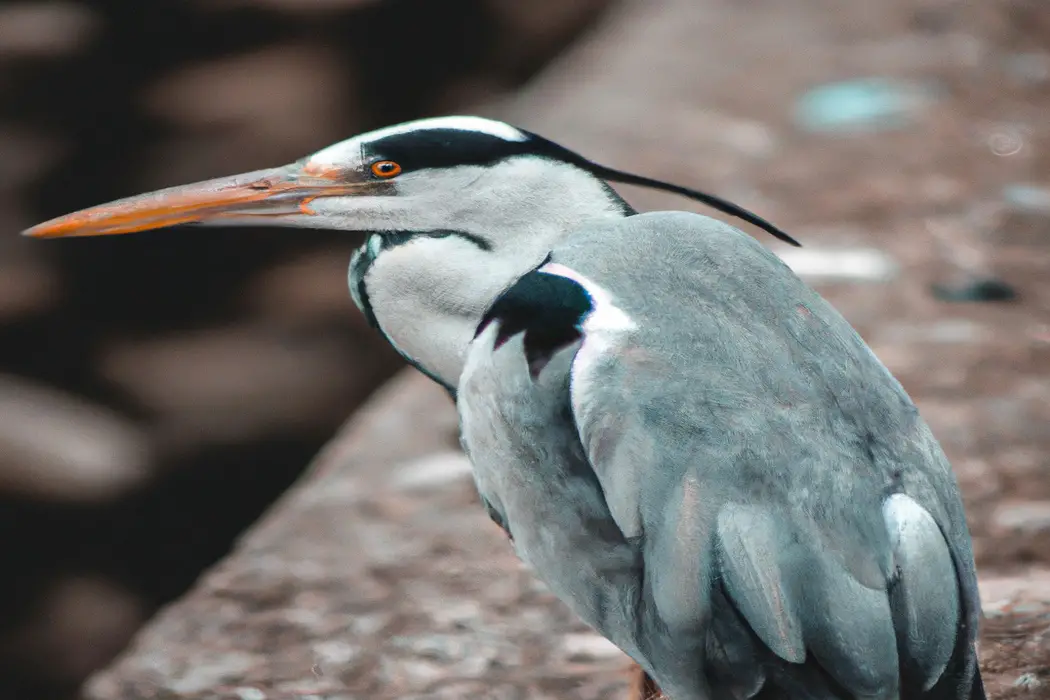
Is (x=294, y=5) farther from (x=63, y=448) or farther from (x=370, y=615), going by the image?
(x=370, y=615)

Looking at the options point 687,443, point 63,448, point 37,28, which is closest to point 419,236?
point 687,443

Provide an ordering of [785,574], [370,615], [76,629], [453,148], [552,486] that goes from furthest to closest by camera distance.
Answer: [76,629] < [370,615] < [453,148] < [552,486] < [785,574]

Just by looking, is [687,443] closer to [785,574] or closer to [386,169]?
[785,574]

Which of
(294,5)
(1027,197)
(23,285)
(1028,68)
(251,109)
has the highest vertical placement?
(294,5)

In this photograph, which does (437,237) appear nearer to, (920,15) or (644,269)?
(644,269)

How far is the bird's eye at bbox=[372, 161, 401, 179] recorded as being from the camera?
1.67m

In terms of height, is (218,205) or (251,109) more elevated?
(251,109)

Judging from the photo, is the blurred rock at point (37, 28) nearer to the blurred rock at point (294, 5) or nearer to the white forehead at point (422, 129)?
the blurred rock at point (294, 5)

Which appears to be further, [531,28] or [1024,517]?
[531,28]

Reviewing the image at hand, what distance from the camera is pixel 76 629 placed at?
3562 millimetres

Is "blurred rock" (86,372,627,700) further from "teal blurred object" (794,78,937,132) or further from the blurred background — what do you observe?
"teal blurred object" (794,78,937,132)

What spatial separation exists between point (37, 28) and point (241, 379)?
3.98 feet

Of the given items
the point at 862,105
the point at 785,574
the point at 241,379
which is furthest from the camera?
the point at 241,379

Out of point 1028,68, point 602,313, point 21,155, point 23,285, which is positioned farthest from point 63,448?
point 1028,68
